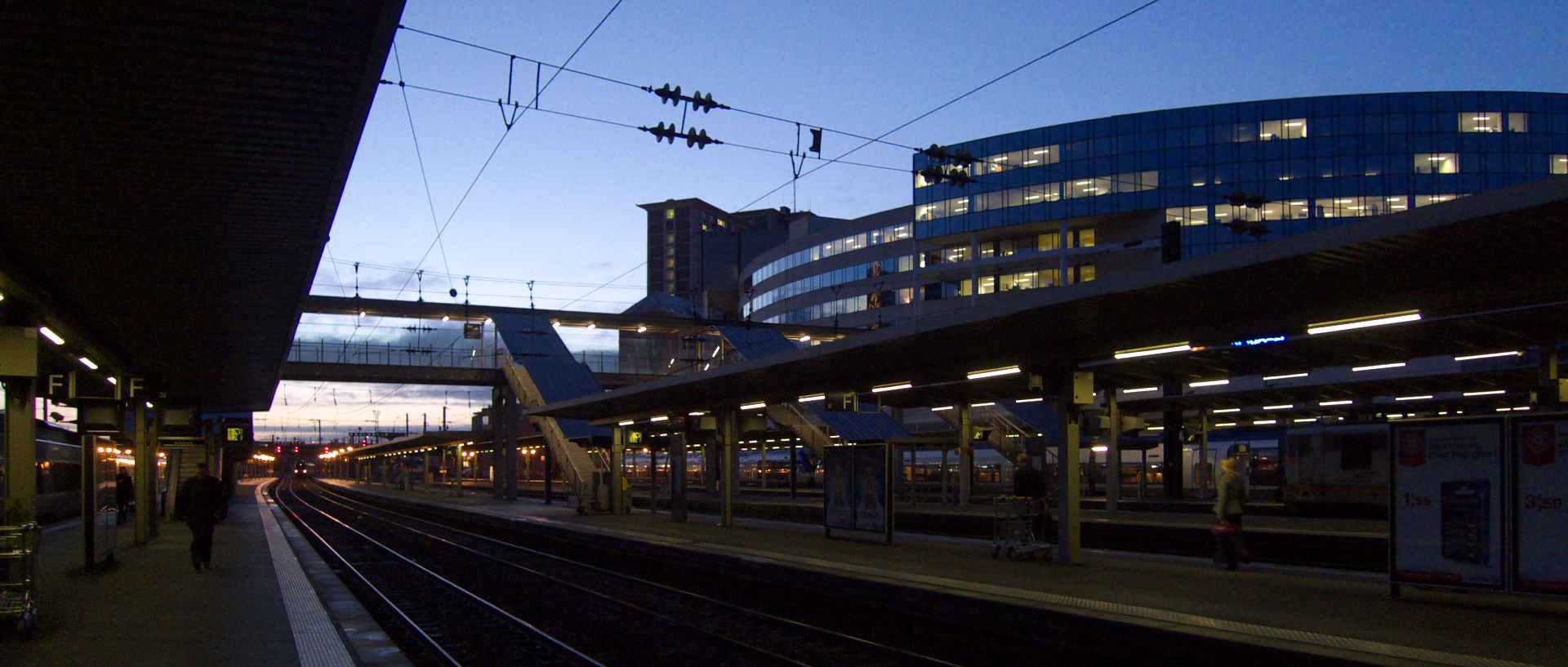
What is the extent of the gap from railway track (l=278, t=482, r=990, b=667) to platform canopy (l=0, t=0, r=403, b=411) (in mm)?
4716

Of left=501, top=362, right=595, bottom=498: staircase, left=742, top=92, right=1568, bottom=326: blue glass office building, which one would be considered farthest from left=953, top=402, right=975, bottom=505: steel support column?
left=742, top=92, right=1568, bottom=326: blue glass office building

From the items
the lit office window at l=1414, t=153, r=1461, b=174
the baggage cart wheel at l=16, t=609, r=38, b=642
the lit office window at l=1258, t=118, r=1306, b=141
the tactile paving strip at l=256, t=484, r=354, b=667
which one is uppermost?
the lit office window at l=1258, t=118, r=1306, b=141

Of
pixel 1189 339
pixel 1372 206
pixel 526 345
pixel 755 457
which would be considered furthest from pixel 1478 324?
pixel 755 457

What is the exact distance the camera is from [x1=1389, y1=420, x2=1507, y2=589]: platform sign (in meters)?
10.6

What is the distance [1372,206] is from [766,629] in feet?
215

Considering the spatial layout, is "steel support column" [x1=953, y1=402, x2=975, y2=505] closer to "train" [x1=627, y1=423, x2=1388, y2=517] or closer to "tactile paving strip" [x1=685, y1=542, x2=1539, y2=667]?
"train" [x1=627, y1=423, x2=1388, y2=517]

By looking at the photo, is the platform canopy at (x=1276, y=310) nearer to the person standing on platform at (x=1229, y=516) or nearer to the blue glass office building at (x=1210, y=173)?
the person standing on platform at (x=1229, y=516)

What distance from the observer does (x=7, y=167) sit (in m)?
8.30

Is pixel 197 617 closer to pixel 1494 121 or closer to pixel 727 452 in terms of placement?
pixel 727 452

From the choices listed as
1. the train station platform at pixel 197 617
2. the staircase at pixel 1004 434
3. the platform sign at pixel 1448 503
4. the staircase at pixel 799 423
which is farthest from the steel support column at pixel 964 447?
the platform sign at pixel 1448 503

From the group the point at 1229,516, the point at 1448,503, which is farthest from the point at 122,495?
the point at 1448,503

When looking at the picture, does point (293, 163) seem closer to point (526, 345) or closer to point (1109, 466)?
point (1109, 466)

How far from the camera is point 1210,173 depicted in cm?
6756

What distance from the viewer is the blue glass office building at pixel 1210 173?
65750mm
